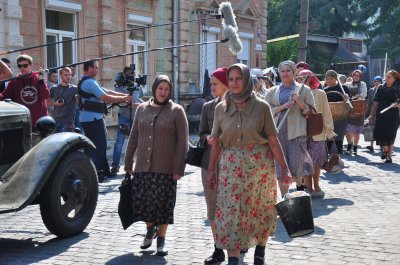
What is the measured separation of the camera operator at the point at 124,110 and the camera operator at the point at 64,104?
78 cm

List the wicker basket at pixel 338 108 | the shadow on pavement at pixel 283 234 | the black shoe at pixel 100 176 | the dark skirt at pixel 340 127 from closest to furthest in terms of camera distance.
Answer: the shadow on pavement at pixel 283 234 → the black shoe at pixel 100 176 → the wicker basket at pixel 338 108 → the dark skirt at pixel 340 127

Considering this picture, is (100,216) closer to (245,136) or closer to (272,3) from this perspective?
(245,136)

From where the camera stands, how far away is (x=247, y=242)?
5086 millimetres

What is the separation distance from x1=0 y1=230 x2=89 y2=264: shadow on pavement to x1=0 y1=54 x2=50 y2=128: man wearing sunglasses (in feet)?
7.92

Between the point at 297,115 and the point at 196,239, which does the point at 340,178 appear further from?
the point at 196,239

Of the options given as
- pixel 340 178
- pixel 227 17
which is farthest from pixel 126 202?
pixel 340 178

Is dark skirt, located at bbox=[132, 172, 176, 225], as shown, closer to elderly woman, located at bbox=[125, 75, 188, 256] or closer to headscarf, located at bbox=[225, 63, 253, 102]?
elderly woman, located at bbox=[125, 75, 188, 256]

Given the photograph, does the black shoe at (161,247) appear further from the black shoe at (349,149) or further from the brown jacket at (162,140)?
the black shoe at (349,149)

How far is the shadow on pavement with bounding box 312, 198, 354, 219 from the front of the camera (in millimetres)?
7816

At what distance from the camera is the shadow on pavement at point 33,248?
585 centimetres

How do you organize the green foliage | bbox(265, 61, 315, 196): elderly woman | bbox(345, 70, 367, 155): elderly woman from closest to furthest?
bbox(265, 61, 315, 196): elderly woman
bbox(345, 70, 367, 155): elderly woman
the green foliage

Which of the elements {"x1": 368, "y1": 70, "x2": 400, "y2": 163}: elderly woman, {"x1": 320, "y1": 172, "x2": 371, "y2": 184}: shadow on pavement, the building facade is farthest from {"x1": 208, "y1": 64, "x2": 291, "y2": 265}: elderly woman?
{"x1": 368, "y1": 70, "x2": 400, "y2": 163}: elderly woman

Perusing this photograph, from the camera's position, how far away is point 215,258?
5.59 meters

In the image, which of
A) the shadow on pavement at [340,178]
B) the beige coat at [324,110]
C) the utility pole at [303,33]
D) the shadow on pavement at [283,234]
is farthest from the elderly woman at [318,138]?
the utility pole at [303,33]
